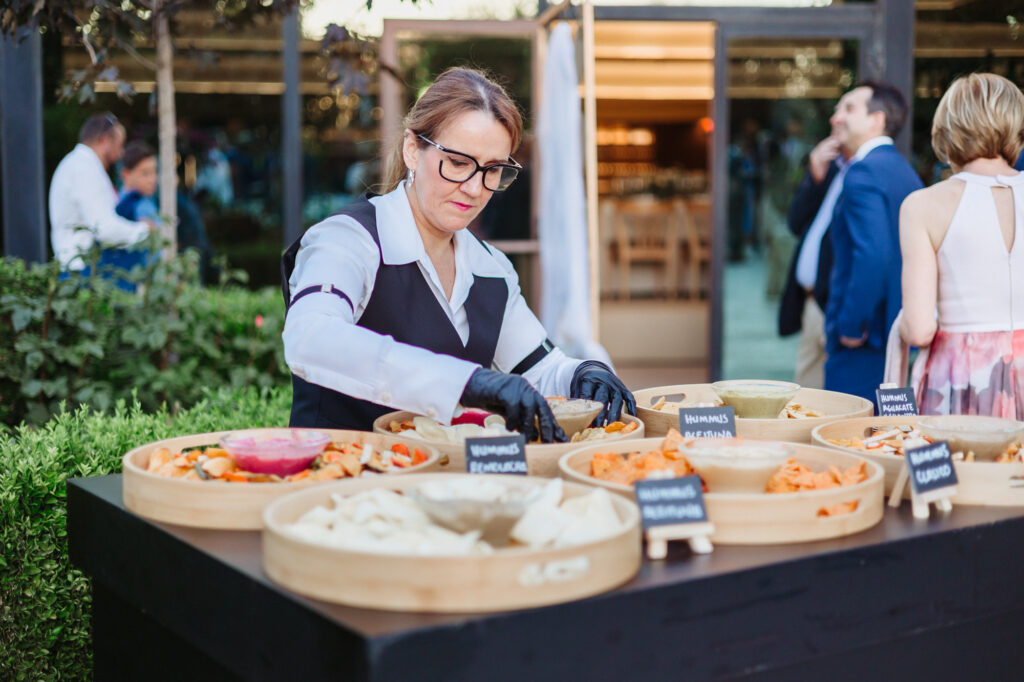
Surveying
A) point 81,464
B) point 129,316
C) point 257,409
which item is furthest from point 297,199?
point 81,464

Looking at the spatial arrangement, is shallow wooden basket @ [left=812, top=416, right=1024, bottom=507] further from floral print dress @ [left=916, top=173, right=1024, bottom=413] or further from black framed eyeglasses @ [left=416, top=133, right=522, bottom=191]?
floral print dress @ [left=916, top=173, right=1024, bottom=413]

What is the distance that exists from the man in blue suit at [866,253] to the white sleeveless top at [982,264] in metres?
1.07

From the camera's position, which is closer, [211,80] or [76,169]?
[76,169]

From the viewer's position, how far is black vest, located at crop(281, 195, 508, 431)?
2264mm

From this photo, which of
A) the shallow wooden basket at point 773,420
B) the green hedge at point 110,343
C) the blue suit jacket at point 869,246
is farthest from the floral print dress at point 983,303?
the green hedge at point 110,343

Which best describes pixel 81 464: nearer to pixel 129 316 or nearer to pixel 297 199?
pixel 129 316

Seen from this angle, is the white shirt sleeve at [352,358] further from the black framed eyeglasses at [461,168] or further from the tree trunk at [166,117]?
the tree trunk at [166,117]

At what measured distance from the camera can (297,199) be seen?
6.12m

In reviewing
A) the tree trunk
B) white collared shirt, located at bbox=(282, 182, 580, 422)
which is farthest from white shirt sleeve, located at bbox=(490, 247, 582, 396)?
the tree trunk

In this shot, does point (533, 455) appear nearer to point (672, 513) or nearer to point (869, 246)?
point (672, 513)

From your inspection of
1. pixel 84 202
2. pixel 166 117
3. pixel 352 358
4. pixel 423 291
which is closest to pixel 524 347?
pixel 423 291

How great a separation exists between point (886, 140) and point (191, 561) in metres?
3.42

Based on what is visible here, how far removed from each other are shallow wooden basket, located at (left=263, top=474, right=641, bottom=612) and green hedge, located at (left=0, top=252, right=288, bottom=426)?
260cm

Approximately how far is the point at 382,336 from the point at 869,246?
2543 millimetres
